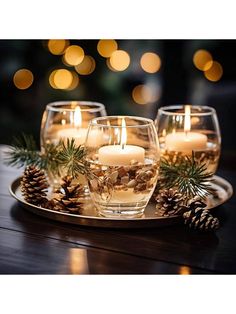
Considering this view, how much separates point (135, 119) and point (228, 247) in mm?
266

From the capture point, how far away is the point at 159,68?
3.05 metres

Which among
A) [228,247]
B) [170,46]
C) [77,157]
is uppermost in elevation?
[170,46]

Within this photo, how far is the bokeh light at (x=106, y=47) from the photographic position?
290 cm

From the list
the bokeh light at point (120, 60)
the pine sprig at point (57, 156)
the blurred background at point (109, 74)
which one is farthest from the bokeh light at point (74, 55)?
the pine sprig at point (57, 156)

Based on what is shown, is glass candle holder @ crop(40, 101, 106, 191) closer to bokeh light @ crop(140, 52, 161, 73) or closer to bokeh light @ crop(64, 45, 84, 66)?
bokeh light @ crop(64, 45, 84, 66)

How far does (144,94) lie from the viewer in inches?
120

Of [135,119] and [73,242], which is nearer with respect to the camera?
[73,242]

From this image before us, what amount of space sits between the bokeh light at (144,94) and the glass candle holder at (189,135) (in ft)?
6.31

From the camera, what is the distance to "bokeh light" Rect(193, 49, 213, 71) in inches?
120

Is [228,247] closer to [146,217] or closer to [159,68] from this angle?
[146,217]

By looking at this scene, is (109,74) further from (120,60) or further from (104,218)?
(104,218)

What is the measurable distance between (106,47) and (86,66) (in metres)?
0.15

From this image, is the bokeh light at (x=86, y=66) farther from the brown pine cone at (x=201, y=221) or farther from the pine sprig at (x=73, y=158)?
the brown pine cone at (x=201, y=221)
